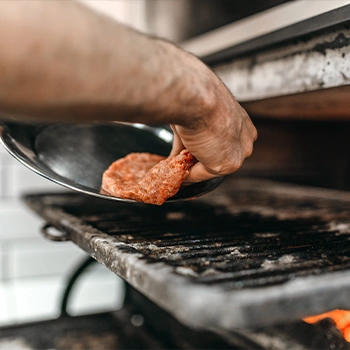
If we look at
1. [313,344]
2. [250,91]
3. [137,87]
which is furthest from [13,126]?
[313,344]

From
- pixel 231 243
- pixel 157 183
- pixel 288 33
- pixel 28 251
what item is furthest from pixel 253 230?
pixel 28 251

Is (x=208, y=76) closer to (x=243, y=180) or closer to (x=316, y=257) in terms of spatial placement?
(x=316, y=257)

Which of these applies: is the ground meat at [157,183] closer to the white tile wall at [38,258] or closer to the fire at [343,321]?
the fire at [343,321]

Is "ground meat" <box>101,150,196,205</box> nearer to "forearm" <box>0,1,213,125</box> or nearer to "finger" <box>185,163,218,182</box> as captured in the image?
"finger" <box>185,163,218,182</box>

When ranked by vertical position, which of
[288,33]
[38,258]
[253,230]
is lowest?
[38,258]

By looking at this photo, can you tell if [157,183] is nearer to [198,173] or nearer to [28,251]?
[198,173]

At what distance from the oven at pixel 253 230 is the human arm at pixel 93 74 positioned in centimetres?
21

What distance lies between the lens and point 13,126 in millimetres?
909

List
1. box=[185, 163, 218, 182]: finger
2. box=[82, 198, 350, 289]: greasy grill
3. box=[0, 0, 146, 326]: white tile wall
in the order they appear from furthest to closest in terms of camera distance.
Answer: box=[0, 0, 146, 326]: white tile wall < box=[185, 163, 218, 182]: finger < box=[82, 198, 350, 289]: greasy grill

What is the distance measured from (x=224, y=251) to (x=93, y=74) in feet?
1.22

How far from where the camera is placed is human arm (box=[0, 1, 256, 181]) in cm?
47

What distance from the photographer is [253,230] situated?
93 centimetres

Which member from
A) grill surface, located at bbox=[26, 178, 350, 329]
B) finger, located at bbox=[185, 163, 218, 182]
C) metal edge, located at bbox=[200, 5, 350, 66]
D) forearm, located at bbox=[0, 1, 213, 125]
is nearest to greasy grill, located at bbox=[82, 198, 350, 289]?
grill surface, located at bbox=[26, 178, 350, 329]

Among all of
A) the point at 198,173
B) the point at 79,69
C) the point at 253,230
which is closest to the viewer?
the point at 79,69
